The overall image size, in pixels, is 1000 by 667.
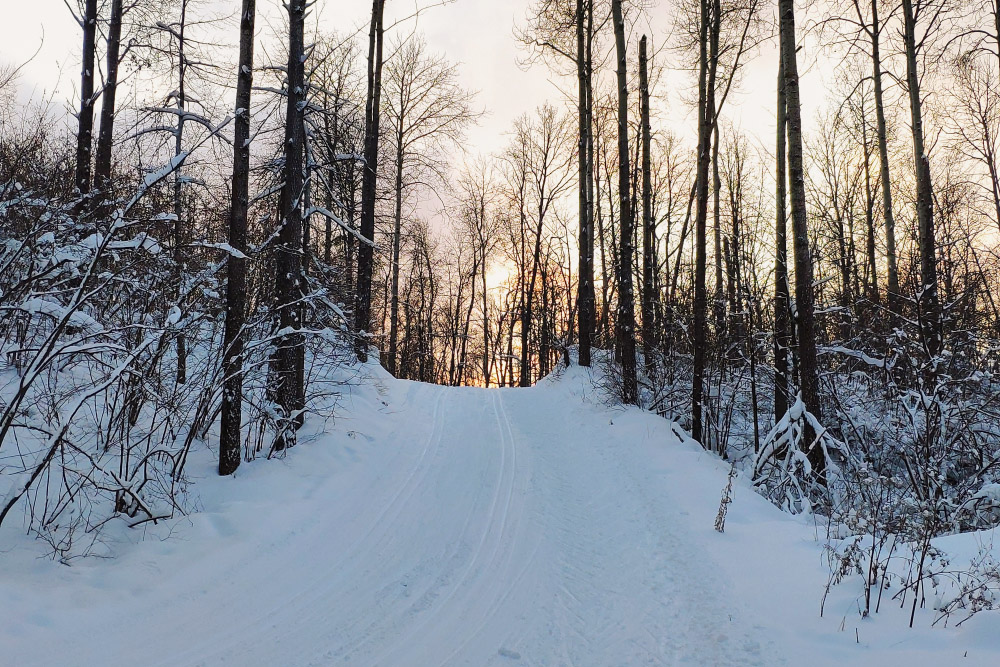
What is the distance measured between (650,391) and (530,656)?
32.5ft

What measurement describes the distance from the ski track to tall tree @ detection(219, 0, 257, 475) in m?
1.20

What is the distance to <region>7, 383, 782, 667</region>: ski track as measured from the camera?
378 centimetres

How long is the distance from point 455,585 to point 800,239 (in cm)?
724

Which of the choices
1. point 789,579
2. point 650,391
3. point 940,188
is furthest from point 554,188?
point 789,579

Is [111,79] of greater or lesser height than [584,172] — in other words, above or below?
above

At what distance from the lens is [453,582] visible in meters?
4.86

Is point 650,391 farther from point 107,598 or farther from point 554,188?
point 554,188

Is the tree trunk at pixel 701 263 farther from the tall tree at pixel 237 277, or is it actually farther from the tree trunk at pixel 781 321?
the tall tree at pixel 237 277

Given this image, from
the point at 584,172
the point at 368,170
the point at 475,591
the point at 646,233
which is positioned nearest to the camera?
the point at 475,591

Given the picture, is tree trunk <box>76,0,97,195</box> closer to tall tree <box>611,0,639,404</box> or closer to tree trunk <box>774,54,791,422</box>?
tall tree <box>611,0,639,404</box>

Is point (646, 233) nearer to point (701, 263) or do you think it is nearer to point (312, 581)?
point (701, 263)

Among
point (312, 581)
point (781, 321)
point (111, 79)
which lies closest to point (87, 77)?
point (111, 79)

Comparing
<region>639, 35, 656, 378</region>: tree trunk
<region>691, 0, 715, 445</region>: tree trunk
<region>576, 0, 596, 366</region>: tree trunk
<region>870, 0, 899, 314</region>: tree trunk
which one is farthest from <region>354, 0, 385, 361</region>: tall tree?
<region>870, 0, 899, 314</region>: tree trunk

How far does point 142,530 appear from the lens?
16.8 ft
